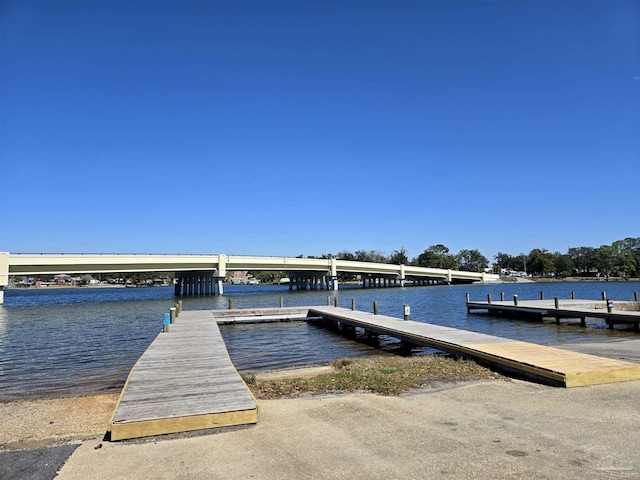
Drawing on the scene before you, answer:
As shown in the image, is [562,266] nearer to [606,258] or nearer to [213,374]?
[606,258]

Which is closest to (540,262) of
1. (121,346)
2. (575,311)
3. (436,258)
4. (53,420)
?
(436,258)

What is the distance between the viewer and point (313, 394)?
32.3ft

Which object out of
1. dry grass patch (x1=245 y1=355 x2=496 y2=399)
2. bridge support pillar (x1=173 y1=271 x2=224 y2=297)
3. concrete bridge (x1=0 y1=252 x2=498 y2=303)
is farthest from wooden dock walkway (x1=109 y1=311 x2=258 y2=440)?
bridge support pillar (x1=173 y1=271 x2=224 y2=297)

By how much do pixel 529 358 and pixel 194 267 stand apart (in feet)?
221

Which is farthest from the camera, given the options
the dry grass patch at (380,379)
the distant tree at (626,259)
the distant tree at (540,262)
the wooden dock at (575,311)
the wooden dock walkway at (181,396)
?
the distant tree at (540,262)

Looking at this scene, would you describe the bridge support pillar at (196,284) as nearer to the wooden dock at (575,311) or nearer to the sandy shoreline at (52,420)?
the wooden dock at (575,311)

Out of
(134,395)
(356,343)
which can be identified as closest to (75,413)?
(134,395)

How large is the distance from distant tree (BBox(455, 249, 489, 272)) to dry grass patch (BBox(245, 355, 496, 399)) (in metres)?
159

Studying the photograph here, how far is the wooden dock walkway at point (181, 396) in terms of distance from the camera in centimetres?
704

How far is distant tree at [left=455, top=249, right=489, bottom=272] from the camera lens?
164 metres

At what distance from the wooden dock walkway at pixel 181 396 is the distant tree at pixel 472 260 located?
161654mm

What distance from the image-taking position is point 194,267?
7338cm

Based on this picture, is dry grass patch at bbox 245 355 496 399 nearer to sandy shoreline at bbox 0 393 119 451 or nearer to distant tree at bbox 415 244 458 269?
sandy shoreline at bbox 0 393 119 451

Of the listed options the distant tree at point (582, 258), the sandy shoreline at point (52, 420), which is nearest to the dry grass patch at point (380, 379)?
the sandy shoreline at point (52, 420)
